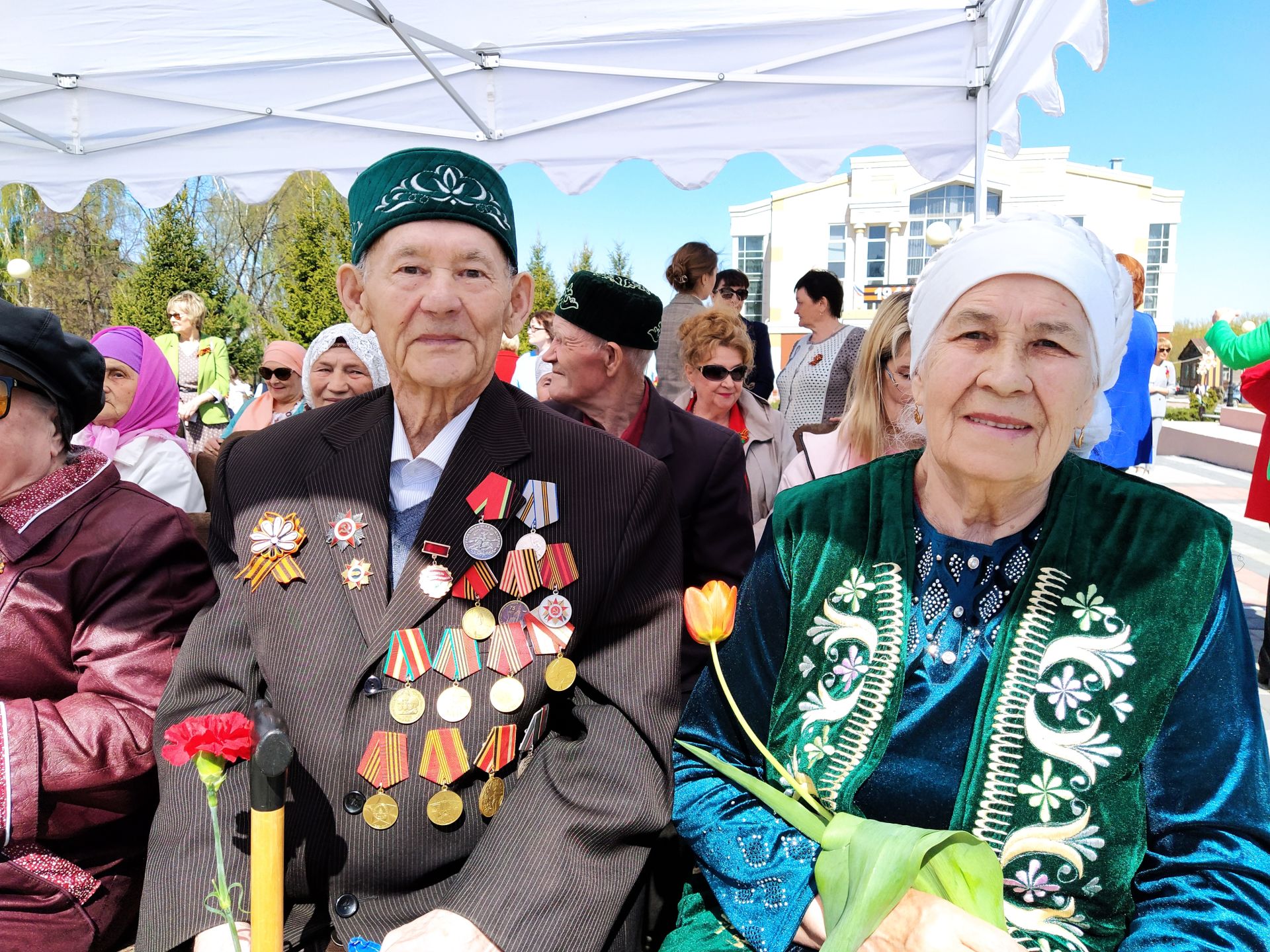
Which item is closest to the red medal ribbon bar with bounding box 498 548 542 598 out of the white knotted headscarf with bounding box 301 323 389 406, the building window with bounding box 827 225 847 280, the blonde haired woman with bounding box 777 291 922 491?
the blonde haired woman with bounding box 777 291 922 491

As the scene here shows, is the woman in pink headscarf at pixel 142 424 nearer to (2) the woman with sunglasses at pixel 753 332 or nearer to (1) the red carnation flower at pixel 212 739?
(1) the red carnation flower at pixel 212 739

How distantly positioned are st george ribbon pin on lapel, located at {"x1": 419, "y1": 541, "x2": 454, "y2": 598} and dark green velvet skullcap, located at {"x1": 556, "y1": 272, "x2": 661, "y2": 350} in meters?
1.58

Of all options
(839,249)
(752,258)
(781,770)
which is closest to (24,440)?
(781,770)

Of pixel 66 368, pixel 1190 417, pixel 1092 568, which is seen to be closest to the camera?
pixel 1092 568

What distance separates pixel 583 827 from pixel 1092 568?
957mm

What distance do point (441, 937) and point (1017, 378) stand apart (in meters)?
1.28

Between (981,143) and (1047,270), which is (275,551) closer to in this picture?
(1047,270)

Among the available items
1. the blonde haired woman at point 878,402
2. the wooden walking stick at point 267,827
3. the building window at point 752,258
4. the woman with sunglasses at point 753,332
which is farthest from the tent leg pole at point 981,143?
the building window at point 752,258

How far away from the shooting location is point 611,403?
3080mm

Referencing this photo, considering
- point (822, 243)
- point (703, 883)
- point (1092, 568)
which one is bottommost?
point (703, 883)

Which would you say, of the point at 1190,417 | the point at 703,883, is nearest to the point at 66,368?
the point at 703,883

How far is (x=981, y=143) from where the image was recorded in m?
4.45

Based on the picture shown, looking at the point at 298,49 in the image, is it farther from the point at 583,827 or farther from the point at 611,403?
the point at 583,827

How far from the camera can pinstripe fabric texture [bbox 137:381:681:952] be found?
1467mm
